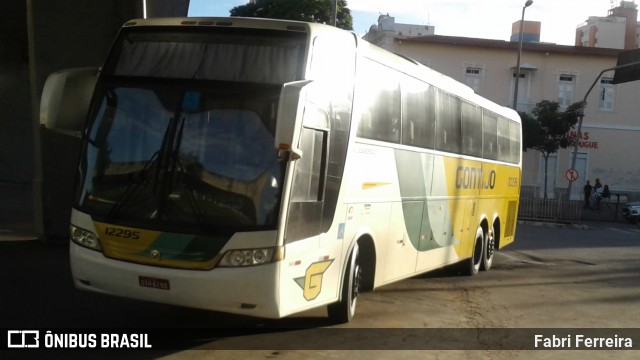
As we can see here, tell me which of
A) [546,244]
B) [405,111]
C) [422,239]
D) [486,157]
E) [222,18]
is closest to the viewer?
[222,18]

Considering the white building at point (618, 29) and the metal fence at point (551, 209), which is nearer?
the metal fence at point (551, 209)

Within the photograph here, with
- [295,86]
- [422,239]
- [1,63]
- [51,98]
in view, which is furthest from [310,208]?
[1,63]

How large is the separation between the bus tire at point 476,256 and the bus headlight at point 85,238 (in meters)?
8.60

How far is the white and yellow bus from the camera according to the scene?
6613 millimetres

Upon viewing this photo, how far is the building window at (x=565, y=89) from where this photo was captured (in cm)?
4844

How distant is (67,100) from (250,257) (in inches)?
111

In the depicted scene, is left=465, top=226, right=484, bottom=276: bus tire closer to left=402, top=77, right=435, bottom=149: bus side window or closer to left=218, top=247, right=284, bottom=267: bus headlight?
left=402, top=77, right=435, bottom=149: bus side window

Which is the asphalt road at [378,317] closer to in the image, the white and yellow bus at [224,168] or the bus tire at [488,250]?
the white and yellow bus at [224,168]

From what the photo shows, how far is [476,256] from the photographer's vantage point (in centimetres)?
1459

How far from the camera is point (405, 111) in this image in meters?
9.79

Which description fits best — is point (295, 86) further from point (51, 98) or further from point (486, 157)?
point (486, 157)

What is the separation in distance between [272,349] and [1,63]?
21.5 meters

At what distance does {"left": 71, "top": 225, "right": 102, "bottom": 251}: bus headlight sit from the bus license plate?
23.5 inches

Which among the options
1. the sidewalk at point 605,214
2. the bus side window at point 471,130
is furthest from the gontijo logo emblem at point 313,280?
the sidewalk at point 605,214
